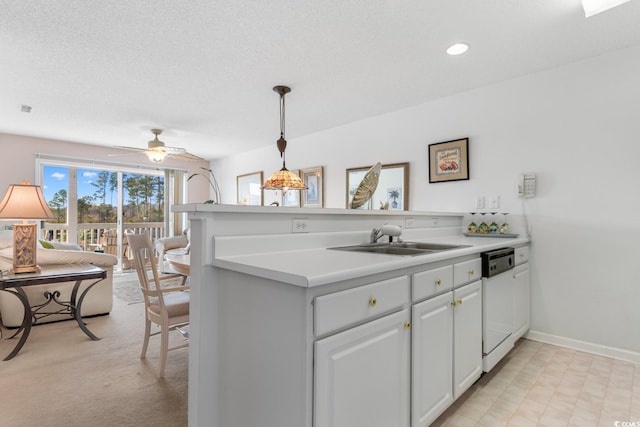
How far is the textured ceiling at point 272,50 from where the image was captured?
206cm

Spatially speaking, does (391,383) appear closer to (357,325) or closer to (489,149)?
(357,325)

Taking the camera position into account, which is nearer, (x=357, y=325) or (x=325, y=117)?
(x=357, y=325)

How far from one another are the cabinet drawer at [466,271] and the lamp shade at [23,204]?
10.6ft

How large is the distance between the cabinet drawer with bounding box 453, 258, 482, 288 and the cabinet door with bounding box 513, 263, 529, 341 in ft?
2.47

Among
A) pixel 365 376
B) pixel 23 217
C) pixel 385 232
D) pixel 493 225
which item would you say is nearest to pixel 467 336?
pixel 385 232

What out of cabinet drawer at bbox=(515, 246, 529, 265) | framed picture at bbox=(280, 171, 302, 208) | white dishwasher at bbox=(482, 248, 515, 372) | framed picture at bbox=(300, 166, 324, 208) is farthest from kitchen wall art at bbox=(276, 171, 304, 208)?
white dishwasher at bbox=(482, 248, 515, 372)

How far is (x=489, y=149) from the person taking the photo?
124 inches

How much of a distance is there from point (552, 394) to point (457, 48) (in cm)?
247

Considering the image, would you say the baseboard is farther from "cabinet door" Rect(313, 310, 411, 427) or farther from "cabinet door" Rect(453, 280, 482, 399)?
"cabinet door" Rect(313, 310, 411, 427)

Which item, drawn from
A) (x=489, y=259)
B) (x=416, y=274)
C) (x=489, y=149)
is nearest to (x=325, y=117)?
(x=489, y=149)

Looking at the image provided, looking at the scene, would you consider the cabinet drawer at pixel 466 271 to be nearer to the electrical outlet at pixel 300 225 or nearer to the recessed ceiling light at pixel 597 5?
the electrical outlet at pixel 300 225

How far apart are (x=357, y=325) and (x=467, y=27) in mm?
2195

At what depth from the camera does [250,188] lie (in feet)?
20.5

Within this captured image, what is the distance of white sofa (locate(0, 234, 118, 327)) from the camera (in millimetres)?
3043
